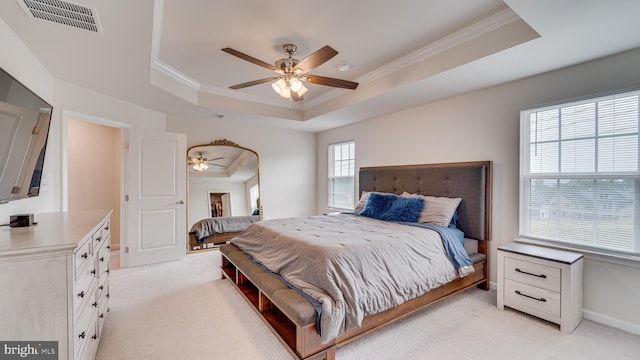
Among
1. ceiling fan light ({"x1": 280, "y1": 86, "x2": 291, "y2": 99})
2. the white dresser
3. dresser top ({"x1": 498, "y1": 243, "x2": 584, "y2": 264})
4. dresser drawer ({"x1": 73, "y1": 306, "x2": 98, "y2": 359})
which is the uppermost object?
ceiling fan light ({"x1": 280, "y1": 86, "x2": 291, "y2": 99})

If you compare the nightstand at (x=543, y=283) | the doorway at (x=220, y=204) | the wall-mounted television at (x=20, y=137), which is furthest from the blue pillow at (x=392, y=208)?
the wall-mounted television at (x=20, y=137)

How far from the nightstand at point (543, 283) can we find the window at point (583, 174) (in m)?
0.29

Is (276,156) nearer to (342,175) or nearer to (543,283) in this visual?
(342,175)

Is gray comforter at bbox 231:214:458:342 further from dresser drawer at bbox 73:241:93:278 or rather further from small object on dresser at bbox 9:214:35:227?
small object on dresser at bbox 9:214:35:227

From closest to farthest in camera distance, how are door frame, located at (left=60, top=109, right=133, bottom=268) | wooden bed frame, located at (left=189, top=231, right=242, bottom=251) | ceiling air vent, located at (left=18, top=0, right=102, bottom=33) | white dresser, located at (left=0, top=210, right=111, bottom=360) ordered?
white dresser, located at (left=0, top=210, right=111, bottom=360), ceiling air vent, located at (left=18, top=0, right=102, bottom=33), door frame, located at (left=60, top=109, right=133, bottom=268), wooden bed frame, located at (left=189, top=231, right=242, bottom=251)

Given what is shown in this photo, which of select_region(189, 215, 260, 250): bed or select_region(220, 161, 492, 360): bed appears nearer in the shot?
select_region(220, 161, 492, 360): bed

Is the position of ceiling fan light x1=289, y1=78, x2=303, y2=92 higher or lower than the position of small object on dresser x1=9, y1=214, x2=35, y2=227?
higher

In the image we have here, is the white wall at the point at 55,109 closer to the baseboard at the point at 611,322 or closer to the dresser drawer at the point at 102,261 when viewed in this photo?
the dresser drawer at the point at 102,261

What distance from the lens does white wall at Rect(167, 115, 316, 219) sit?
4777mm

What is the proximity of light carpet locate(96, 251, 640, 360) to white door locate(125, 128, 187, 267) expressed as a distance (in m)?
1.17

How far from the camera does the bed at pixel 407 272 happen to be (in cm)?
178

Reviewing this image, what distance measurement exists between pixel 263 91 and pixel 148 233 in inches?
109

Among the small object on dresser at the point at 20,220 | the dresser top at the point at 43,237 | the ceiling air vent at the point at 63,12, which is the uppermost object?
the ceiling air vent at the point at 63,12

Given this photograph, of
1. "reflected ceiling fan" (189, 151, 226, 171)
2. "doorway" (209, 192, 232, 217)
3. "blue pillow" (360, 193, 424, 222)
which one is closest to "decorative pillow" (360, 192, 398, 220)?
"blue pillow" (360, 193, 424, 222)
